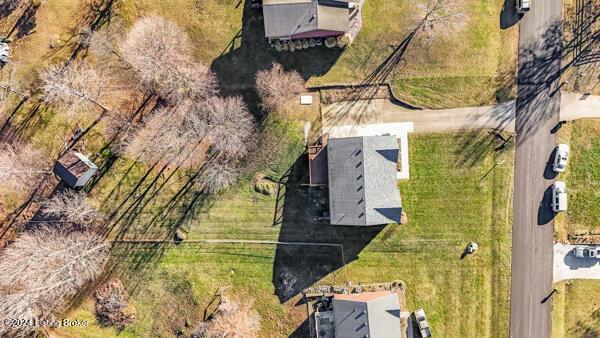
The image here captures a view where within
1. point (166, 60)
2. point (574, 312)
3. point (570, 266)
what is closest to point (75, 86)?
point (166, 60)

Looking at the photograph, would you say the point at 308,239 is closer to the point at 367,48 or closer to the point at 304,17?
the point at 367,48

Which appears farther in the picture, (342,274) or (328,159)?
(342,274)

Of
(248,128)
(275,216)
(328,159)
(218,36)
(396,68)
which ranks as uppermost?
(218,36)

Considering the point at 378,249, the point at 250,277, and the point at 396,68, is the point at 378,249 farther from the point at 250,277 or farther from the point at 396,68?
the point at 396,68

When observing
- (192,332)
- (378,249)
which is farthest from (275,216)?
(192,332)

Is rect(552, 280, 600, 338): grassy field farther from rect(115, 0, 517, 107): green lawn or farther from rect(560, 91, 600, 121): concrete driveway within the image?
rect(115, 0, 517, 107): green lawn

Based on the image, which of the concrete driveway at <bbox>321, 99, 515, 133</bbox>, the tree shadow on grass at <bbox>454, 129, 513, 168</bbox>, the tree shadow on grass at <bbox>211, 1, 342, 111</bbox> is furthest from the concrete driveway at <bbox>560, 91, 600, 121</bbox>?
the tree shadow on grass at <bbox>211, 1, 342, 111</bbox>

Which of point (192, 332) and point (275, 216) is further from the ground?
point (275, 216)
